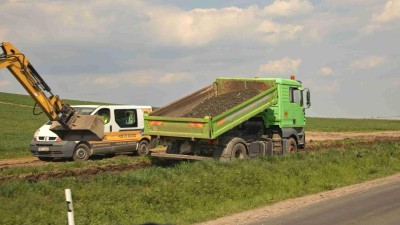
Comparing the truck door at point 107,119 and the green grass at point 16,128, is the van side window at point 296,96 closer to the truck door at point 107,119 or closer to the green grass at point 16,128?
the truck door at point 107,119

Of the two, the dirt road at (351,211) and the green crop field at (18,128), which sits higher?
the green crop field at (18,128)

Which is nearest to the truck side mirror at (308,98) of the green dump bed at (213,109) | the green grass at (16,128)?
the green dump bed at (213,109)

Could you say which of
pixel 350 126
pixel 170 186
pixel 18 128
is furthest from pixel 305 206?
pixel 350 126

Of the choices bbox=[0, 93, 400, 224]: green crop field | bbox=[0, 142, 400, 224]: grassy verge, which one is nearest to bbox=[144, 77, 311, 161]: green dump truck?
bbox=[0, 93, 400, 224]: green crop field

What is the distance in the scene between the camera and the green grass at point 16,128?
80.1 ft

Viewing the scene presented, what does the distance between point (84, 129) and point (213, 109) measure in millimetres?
5003

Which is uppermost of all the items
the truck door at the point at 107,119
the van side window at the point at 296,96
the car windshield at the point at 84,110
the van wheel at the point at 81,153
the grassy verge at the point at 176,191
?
Result: the van side window at the point at 296,96

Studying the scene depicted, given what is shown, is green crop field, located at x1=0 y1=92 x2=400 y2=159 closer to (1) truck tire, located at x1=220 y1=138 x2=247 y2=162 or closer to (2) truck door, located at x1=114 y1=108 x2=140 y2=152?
(2) truck door, located at x1=114 y1=108 x2=140 y2=152

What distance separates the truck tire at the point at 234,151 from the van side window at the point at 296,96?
150 inches

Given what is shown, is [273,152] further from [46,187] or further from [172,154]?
[46,187]

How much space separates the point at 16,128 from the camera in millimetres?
41188

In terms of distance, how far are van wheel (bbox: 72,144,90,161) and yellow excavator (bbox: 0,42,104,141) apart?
4023mm

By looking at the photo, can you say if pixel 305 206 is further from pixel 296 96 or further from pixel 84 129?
pixel 296 96

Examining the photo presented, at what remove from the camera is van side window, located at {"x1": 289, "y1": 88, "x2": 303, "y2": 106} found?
20153 mm
